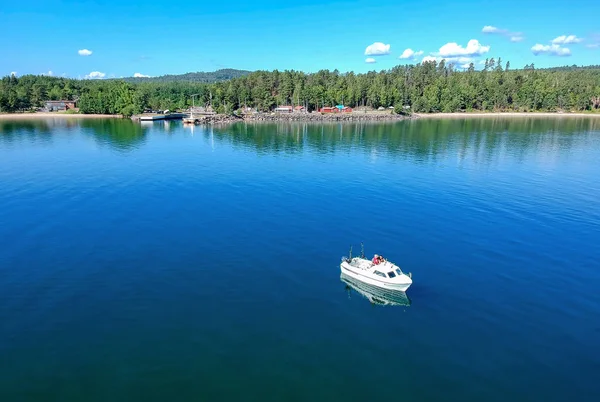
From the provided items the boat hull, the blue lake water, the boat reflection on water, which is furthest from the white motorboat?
the blue lake water

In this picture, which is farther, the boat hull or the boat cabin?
the boat cabin

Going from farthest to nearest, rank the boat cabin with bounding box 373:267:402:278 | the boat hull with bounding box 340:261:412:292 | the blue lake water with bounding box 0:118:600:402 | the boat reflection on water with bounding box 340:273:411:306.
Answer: the boat cabin with bounding box 373:267:402:278 < the boat hull with bounding box 340:261:412:292 < the boat reflection on water with bounding box 340:273:411:306 < the blue lake water with bounding box 0:118:600:402

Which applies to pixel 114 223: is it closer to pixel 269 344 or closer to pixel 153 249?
pixel 153 249

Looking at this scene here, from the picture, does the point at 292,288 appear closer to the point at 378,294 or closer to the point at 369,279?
the point at 369,279

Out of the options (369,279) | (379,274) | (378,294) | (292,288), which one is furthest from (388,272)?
(292,288)

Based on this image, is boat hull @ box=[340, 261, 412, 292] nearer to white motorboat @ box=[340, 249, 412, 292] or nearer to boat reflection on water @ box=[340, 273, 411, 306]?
white motorboat @ box=[340, 249, 412, 292]

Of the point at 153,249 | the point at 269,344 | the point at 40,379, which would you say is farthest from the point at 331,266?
the point at 40,379
